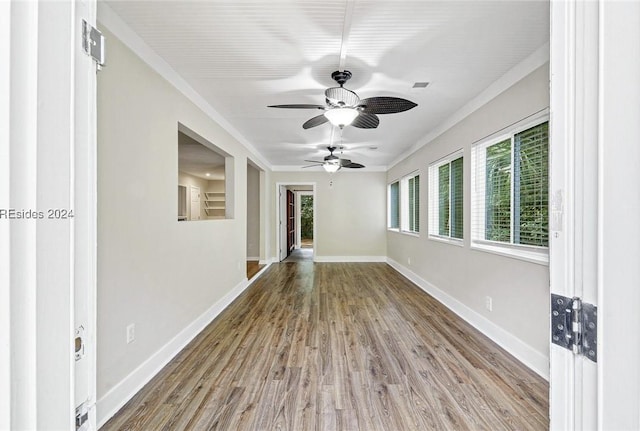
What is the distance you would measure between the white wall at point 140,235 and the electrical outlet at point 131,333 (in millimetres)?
26

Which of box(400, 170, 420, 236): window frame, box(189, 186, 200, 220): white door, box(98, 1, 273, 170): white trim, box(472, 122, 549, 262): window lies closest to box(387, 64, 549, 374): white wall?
box(472, 122, 549, 262): window

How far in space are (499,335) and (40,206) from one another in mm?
3238

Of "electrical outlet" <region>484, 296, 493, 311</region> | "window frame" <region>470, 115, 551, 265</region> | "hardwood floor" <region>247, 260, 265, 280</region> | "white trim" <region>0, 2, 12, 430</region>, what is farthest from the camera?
"hardwood floor" <region>247, 260, 265, 280</region>

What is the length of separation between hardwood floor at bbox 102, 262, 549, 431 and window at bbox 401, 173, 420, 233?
2.30 m

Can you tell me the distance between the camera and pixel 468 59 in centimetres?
240

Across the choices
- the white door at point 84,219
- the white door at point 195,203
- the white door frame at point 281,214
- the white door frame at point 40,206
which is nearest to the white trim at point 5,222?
the white door frame at point 40,206

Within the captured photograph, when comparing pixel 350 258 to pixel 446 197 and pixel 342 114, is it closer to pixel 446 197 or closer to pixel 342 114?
pixel 446 197

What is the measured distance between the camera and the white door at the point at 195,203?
8.59 m

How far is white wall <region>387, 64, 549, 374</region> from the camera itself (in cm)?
229

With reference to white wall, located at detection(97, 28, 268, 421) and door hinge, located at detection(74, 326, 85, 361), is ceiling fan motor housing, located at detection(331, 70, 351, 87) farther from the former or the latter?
door hinge, located at detection(74, 326, 85, 361)

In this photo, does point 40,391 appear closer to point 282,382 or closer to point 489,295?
point 282,382

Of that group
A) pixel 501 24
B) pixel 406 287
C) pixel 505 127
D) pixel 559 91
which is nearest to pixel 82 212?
pixel 559 91

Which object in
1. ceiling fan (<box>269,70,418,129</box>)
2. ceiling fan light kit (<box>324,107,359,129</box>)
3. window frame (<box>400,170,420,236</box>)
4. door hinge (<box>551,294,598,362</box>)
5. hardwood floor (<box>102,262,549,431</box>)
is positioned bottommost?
hardwood floor (<box>102,262,549,431</box>)

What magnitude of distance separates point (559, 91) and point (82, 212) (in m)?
1.02
